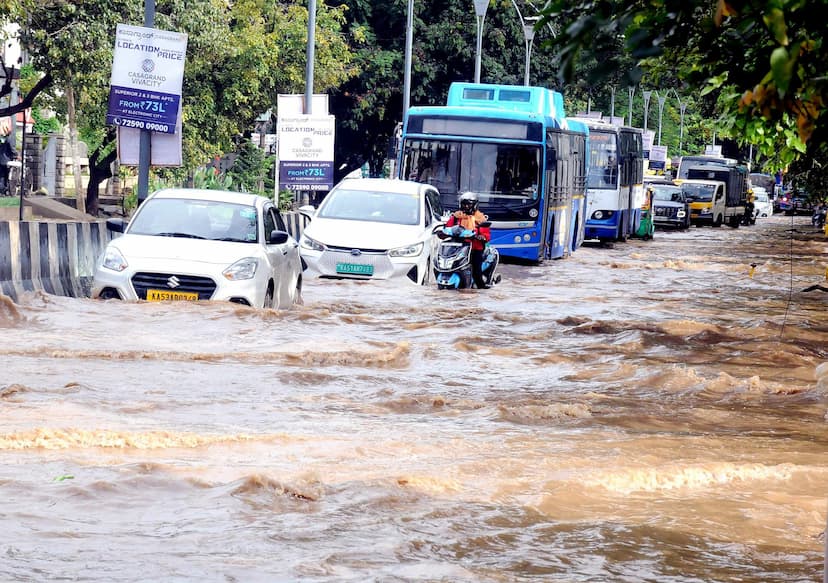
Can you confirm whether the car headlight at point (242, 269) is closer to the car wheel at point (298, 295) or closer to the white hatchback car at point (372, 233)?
the car wheel at point (298, 295)

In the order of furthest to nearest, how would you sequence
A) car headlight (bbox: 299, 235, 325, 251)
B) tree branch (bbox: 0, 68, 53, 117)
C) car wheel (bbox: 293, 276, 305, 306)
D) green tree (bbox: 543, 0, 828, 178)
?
tree branch (bbox: 0, 68, 53, 117) → car headlight (bbox: 299, 235, 325, 251) → car wheel (bbox: 293, 276, 305, 306) → green tree (bbox: 543, 0, 828, 178)

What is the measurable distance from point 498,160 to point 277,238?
11.0 m

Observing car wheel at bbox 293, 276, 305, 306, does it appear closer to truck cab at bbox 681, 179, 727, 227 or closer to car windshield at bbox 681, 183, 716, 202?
truck cab at bbox 681, 179, 727, 227

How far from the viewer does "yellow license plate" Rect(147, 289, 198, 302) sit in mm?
15430

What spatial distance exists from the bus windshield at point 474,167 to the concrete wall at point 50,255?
9.53 m

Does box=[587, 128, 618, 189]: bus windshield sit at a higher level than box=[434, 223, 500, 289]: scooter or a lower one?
higher

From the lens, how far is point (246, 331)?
49.4 ft

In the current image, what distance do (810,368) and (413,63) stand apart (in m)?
43.5

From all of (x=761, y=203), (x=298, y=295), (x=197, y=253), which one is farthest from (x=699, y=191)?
(x=197, y=253)

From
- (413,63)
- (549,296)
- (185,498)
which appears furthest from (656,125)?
(185,498)

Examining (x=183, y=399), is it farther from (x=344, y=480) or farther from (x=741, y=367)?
(x=741, y=367)

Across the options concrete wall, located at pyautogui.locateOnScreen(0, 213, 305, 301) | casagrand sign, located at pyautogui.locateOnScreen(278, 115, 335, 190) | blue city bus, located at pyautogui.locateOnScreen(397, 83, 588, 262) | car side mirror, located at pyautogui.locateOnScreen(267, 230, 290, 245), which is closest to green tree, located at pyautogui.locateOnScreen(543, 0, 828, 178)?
concrete wall, located at pyautogui.locateOnScreen(0, 213, 305, 301)

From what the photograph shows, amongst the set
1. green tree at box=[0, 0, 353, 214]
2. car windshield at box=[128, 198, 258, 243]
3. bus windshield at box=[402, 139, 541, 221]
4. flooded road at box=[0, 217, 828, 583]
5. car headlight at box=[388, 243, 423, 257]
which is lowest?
flooded road at box=[0, 217, 828, 583]

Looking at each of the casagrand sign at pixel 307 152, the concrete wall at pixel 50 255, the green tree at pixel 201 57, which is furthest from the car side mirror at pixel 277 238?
the green tree at pixel 201 57
